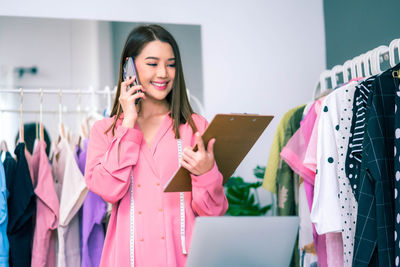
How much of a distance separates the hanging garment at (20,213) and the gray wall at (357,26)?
1890 mm

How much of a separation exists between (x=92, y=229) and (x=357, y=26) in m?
1.86

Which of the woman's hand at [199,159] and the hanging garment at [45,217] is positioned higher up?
the woman's hand at [199,159]

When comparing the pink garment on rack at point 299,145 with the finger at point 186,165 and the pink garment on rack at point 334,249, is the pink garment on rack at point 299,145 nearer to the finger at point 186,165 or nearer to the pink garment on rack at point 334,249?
the pink garment on rack at point 334,249

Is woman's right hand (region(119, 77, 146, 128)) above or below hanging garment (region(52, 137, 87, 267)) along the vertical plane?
above

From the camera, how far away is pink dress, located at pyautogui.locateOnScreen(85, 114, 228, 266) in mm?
1589

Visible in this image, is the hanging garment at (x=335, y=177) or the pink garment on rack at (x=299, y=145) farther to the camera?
the pink garment on rack at (x=299, y=145)

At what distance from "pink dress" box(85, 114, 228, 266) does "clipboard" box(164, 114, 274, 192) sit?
0.20 ft

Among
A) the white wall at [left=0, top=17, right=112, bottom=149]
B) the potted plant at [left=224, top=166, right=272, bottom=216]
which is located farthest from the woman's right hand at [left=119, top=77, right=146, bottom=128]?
the potted plant at [left=224, top=166, right=272, bottom=216]

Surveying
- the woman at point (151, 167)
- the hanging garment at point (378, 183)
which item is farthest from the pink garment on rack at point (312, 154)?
the woman at point (151, 167)

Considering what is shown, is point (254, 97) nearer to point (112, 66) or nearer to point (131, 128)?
point (112, 66)

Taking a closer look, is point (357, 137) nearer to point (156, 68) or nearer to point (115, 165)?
point (156, 68)

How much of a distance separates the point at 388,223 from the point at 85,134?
1.48m

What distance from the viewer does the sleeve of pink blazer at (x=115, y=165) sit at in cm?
159

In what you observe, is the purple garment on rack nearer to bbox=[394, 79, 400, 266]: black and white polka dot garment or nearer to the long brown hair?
the long brown hair
